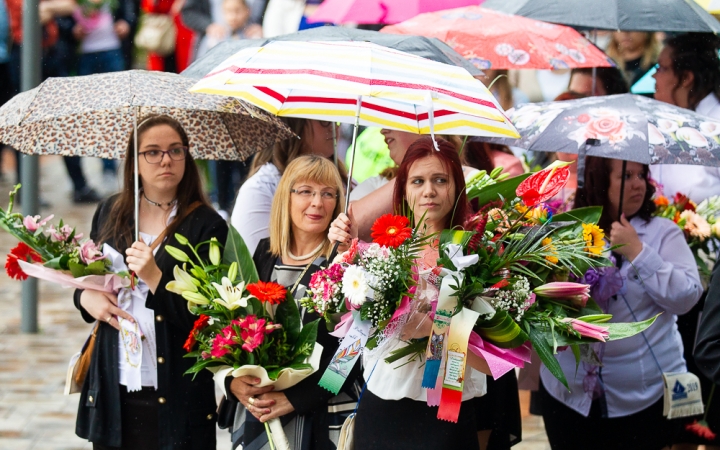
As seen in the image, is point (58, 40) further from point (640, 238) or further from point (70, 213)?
point (640, 238)

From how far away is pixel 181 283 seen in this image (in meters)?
4.14

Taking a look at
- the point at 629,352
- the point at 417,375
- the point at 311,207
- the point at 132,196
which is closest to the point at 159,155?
the point at 132,196

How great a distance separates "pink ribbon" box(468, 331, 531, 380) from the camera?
3.62m

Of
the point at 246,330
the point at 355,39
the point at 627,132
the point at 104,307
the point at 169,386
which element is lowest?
the point at 169,386

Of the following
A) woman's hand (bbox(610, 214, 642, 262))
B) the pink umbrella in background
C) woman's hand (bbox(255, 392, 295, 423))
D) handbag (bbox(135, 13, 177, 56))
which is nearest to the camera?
woman's hand (bbox(255, 392, 295, 423))

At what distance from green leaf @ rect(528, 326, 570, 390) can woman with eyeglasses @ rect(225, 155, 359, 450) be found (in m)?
0.81

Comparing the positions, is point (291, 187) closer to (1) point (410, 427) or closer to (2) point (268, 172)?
(2) point (268, 172)

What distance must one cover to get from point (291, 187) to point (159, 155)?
0.62 meters

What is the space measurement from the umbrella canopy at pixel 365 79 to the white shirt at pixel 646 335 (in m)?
1.26

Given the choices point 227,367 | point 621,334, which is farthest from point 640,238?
point 227,367

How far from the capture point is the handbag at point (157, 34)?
11.7 metres

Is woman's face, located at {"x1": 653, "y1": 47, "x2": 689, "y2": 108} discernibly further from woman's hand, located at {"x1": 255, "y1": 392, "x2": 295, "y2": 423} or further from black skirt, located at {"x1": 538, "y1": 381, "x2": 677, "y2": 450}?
woman's hand, located at {"x1": 255, "y1": 392, "x2": 295, "y2": 423}

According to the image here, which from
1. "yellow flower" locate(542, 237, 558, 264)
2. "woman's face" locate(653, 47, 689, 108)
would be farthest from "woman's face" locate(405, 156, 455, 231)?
"woman's face" locate(653, 47, 689, 108)

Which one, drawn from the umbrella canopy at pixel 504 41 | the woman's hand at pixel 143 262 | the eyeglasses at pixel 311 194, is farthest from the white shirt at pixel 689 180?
the woman's hand at pixel 143 262
